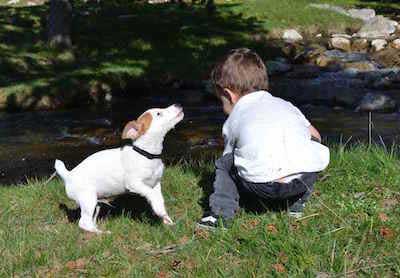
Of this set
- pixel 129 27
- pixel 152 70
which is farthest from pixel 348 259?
pixel 129 27

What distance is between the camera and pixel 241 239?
4.26 meters

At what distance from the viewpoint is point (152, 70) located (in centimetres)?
1741

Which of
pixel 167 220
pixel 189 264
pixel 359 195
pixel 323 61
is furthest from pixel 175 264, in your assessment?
pixel 323 61

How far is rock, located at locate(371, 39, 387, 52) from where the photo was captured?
843 inches

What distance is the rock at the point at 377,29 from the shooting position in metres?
23.8

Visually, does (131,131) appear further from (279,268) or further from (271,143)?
(279,268)

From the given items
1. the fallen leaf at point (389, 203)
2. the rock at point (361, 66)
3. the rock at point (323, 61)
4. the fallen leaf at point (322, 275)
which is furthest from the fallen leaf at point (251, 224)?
the rock at point (323, 61)

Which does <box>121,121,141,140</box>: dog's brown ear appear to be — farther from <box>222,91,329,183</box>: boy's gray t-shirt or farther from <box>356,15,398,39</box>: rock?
<box>356,15,398,39</box>: rock

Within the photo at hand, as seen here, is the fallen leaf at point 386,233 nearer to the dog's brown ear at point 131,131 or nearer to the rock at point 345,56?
the dog's brown ear at point 131,131

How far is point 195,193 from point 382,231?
210 centimetres

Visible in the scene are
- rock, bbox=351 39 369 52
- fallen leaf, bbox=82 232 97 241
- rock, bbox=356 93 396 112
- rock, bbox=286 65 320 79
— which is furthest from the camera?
rock, bbox=351 39 369 52

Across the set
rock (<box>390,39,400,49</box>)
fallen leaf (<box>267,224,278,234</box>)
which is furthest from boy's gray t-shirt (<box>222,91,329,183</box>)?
rock (<box>390,39,400,49</box>)

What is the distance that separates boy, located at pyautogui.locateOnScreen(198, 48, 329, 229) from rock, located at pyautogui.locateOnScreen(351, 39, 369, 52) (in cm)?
1762

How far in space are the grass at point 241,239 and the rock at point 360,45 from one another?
1677 centimetres
